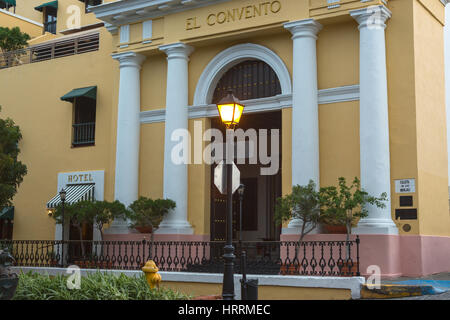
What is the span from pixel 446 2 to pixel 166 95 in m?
9.01

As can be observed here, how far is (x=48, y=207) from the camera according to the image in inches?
832

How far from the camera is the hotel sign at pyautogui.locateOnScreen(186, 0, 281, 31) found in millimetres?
17109

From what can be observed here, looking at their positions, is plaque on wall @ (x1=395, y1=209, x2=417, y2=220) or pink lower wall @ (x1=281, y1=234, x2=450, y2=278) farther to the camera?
plaque on wall @ (x1=395, y1=209, x2=417, y2=220)

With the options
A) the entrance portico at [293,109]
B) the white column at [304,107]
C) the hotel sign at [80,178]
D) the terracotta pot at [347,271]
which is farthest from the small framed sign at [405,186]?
the hotel sign at [80,178]

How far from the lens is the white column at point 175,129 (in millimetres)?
18189

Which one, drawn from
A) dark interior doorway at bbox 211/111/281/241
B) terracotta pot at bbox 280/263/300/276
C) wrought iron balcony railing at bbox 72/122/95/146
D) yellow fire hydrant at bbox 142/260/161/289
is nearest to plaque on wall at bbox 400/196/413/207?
terracotta pot at bbox 280/263/300/276

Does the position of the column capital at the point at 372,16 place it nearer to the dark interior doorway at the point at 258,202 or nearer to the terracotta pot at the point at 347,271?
the terracotta pot at the point at 347,271

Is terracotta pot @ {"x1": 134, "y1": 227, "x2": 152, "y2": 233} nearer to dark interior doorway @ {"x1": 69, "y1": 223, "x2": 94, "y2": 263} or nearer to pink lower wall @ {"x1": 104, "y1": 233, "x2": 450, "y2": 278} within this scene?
dark interior doorway @ {"x1": 69, "y1": 223, "x2": 94, "y2": 263}

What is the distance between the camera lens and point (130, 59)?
1978 centimetres

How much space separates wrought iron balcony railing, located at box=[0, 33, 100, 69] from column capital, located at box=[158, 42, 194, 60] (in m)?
4.91

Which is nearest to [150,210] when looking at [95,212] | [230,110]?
[95,212]

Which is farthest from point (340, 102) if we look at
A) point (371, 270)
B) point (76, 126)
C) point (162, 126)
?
point (76, 126)

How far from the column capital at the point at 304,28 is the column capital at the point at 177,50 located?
358cm
